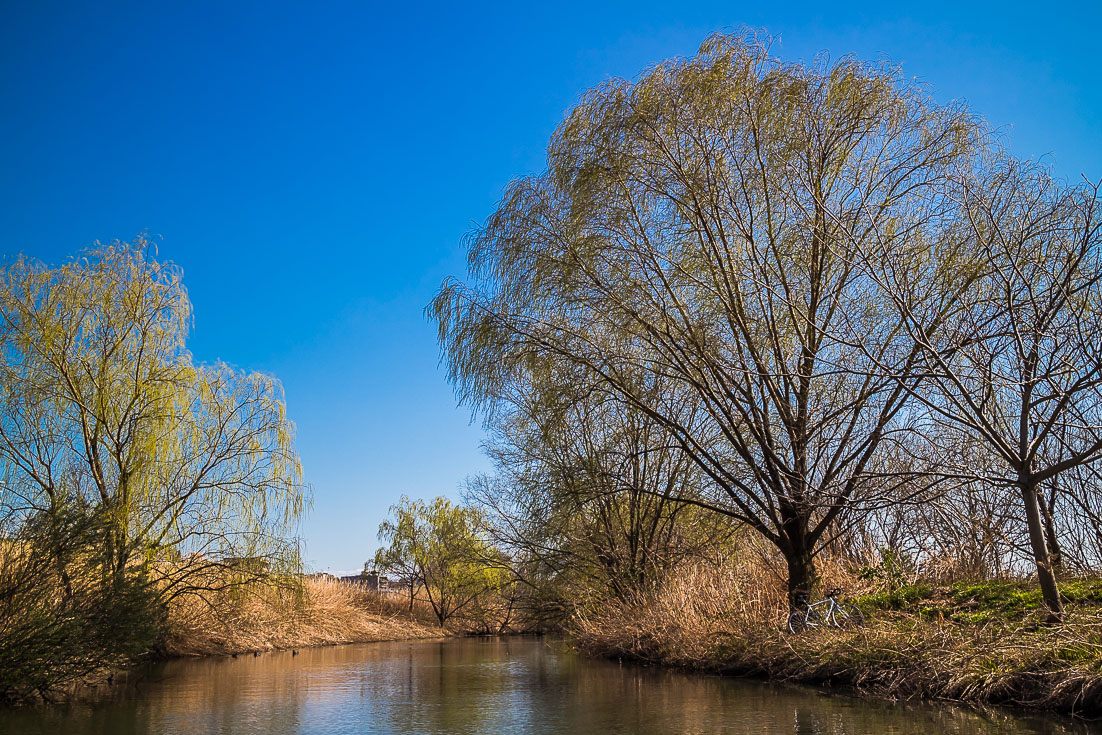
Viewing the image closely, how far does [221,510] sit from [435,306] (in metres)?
9.17

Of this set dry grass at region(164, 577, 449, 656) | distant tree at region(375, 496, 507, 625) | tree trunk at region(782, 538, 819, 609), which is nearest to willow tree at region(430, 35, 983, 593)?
tree trunk at region(782, 538, 819, 609)

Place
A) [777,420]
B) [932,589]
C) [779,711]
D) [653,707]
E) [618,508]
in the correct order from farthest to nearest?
[618,508] → [777,420] → [932,589] → [653,707] → [779,711]

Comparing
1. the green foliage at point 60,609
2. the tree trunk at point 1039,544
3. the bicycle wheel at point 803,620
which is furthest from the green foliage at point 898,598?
the green foliage at point 60,609

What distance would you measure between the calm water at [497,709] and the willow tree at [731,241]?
3.09 meters

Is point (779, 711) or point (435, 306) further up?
point (435, 306)

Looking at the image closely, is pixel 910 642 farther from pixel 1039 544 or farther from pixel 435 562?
pixel 435 562

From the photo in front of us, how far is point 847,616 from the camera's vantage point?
9.56 metres

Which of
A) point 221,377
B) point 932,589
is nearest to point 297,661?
point 221,377

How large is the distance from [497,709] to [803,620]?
170 inches

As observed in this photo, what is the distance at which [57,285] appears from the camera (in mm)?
16484

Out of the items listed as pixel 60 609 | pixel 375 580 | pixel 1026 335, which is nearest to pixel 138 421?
pixel 60 609

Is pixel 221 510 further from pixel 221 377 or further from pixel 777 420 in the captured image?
pixel 777 420

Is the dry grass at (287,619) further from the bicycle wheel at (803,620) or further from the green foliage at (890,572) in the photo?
the green foliage at (890,572)

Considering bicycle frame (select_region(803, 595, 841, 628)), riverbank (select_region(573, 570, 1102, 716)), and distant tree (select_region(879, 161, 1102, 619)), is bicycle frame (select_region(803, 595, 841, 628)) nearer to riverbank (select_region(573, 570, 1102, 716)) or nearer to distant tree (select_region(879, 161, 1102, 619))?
riverbank (select_region(573, 570, 1102, 716))
